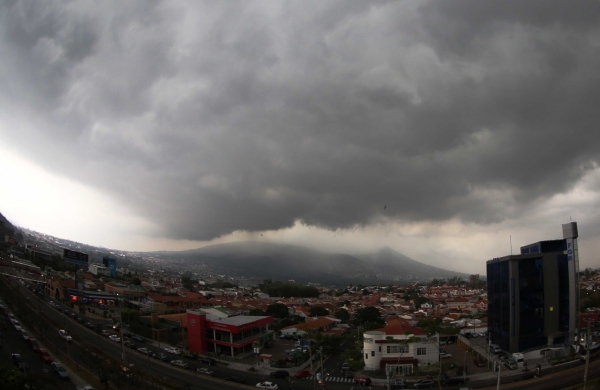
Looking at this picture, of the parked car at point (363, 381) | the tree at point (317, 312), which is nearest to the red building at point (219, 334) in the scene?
the parked car at point (363, 381)

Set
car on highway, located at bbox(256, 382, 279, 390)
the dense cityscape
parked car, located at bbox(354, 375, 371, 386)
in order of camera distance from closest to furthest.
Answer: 1. car on highway, located at bbox(256, 382, 279, 390)
2. the dense cityscape
3. parked car, located at bbox(354, 375, 371, 386)

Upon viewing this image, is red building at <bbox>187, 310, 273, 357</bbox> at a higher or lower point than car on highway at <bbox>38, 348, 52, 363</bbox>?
lower

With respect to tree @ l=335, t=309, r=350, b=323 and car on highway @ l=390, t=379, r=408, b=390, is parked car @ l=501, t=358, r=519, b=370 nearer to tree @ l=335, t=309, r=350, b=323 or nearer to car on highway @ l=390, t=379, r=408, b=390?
car on highway @ l=390, t=379, r=408, b=390

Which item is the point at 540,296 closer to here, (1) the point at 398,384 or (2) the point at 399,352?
(2) the point at 399,352

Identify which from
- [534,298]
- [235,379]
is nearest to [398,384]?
[235,379]

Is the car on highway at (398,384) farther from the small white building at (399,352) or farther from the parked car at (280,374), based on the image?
the parked car at (280,374)

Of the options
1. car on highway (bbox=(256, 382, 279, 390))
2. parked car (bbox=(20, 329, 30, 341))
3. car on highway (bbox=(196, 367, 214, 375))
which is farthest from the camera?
car on highway (bbox=(196, 367, 214, 375))

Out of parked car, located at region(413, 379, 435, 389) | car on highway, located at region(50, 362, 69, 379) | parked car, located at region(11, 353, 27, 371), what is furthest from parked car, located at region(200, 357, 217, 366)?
parked car, located at region(413, 379, 435, 389)

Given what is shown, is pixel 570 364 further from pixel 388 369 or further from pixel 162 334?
pixel 162 334
